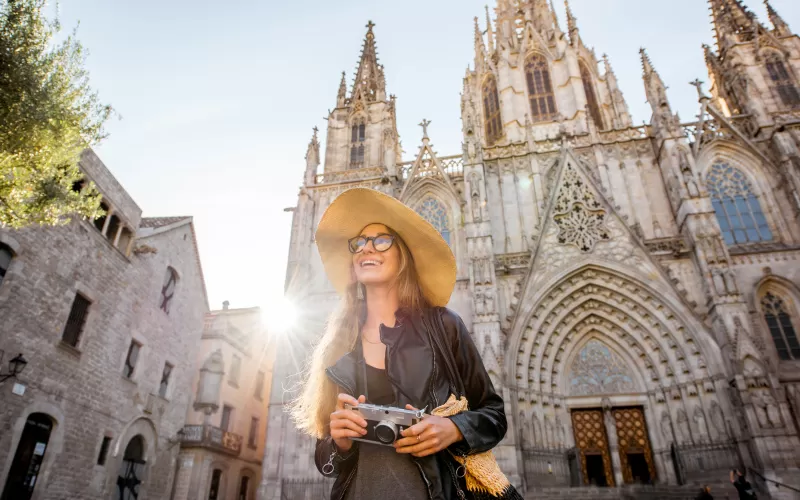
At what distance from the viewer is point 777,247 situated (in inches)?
602

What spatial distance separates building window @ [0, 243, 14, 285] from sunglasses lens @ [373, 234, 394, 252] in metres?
11.3

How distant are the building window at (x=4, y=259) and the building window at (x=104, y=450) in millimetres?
5864

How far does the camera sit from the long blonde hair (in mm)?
2254

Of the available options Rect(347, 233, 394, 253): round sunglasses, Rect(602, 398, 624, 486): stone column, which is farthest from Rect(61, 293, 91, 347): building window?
Rect(602, 398, 624, 486): stone column

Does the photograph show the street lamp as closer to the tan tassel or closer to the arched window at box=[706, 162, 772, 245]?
the tan tassel

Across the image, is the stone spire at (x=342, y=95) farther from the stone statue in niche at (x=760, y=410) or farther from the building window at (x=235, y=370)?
the stone statue in niche at (x=760, y=410)

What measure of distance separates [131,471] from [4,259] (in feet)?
27.4

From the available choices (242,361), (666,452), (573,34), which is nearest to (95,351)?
(242,361)

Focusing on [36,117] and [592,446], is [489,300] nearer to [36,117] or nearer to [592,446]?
[592,446]

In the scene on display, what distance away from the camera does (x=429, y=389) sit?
6.90 ft

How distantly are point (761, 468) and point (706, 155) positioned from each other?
11871 mm

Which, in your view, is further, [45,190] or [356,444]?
[45,190]

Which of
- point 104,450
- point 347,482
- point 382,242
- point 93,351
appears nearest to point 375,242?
point 382,242

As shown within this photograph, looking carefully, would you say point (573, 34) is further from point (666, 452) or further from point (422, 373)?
point (422, 373)
